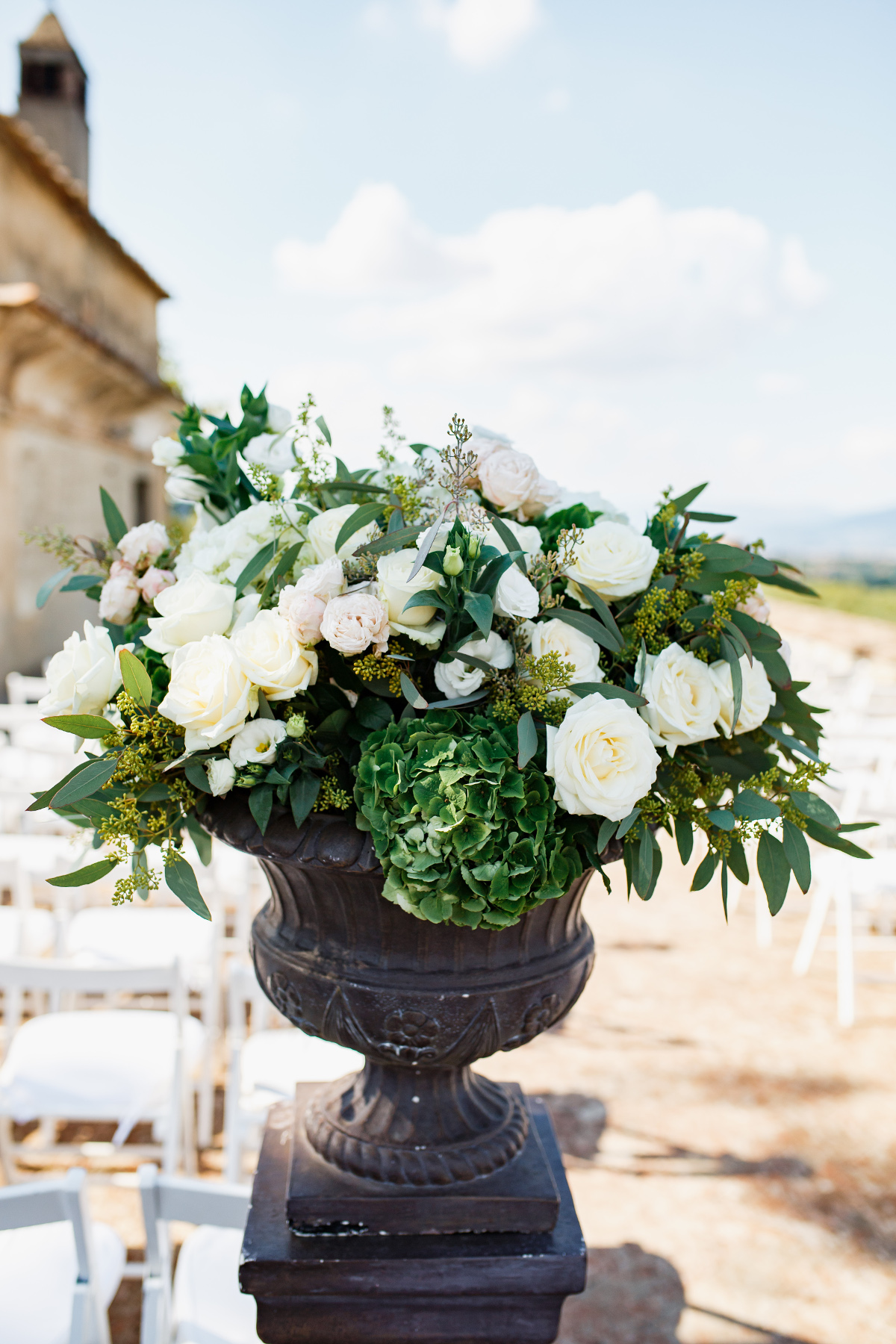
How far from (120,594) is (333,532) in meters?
0.32

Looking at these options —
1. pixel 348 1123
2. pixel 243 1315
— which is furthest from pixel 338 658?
pixel 243 1315

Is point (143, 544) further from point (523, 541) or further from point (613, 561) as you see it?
point (613, 561)

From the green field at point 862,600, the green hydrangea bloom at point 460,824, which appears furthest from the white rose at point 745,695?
the green field at point 862,600

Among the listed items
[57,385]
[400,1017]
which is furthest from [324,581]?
[57,385]

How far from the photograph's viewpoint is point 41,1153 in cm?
249

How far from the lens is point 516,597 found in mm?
991

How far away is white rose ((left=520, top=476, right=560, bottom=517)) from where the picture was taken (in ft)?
3.88

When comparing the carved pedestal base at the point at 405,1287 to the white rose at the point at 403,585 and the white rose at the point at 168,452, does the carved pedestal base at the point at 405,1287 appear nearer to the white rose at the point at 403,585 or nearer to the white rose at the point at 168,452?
the white rose at the point at 403,585

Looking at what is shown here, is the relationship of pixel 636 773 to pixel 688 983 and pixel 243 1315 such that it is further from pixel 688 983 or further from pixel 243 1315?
pixel 688 983

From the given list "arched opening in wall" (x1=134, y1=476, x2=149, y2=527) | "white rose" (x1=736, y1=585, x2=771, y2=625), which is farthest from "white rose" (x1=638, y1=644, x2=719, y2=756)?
"arched opening in wall" (x1=134, y1=476, x2=149, y2=527)

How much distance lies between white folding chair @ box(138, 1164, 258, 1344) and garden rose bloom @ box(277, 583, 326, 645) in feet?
3.00

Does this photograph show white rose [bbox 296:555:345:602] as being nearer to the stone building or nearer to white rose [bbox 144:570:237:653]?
white rose [bbox 144:570:237:653]

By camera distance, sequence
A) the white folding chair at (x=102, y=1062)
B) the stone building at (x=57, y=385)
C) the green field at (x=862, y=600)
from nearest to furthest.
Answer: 1. the white folding chair at (x=102, y=1062)
2. the stone building at (x=57, y=385)
3. the green field at (x=862, y=600)

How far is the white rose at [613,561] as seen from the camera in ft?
3.41
